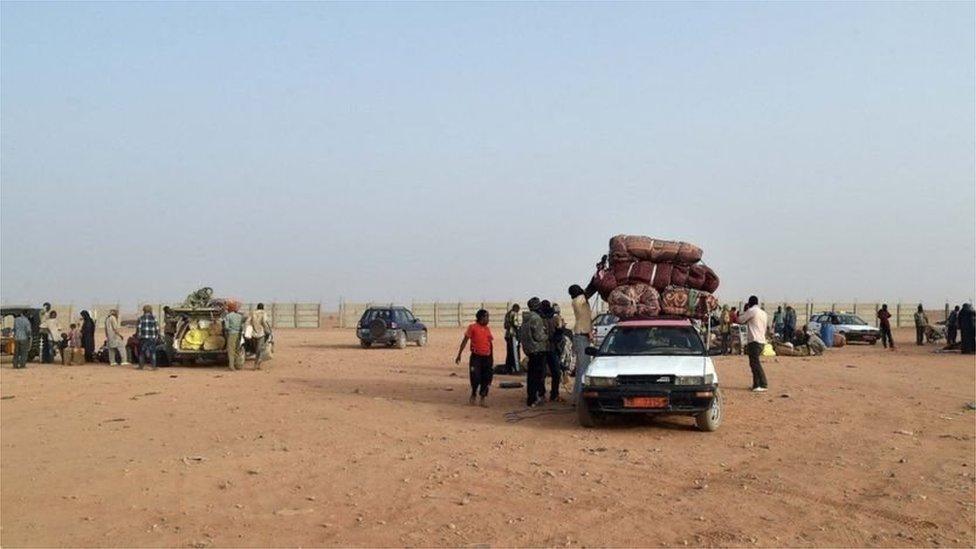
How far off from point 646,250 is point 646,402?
490 cm

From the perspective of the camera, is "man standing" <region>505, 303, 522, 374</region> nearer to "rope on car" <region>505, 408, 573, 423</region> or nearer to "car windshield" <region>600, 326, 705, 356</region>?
"rope on car" <region>505, 408, 573, 423</region>

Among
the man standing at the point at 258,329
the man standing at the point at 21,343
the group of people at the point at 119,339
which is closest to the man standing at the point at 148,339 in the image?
the group of people at the point at 119,339

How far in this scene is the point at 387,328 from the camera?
117 ft

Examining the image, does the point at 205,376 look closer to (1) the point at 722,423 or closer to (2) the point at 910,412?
(1) the point at 722,423

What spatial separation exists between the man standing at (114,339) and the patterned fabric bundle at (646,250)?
15032 millimetres

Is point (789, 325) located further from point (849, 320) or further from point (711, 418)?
point (711, 418)

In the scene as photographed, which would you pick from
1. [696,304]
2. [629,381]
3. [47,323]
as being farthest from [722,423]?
[47,323]

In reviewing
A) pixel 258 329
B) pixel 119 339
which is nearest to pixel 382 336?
pixel 258 329

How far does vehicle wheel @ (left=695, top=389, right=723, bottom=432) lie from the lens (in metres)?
13.0

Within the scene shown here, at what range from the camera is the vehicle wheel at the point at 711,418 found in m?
13.0

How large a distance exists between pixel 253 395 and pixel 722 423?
903cm

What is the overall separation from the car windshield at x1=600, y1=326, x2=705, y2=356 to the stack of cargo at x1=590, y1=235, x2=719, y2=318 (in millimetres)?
2123

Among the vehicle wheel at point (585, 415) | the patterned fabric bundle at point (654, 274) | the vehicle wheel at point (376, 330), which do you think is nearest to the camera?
the vehicle wheel at point (585, 415)

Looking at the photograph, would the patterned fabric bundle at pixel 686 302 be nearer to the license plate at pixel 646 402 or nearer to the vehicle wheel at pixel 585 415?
the vehicle wheel at pixel 585 415
